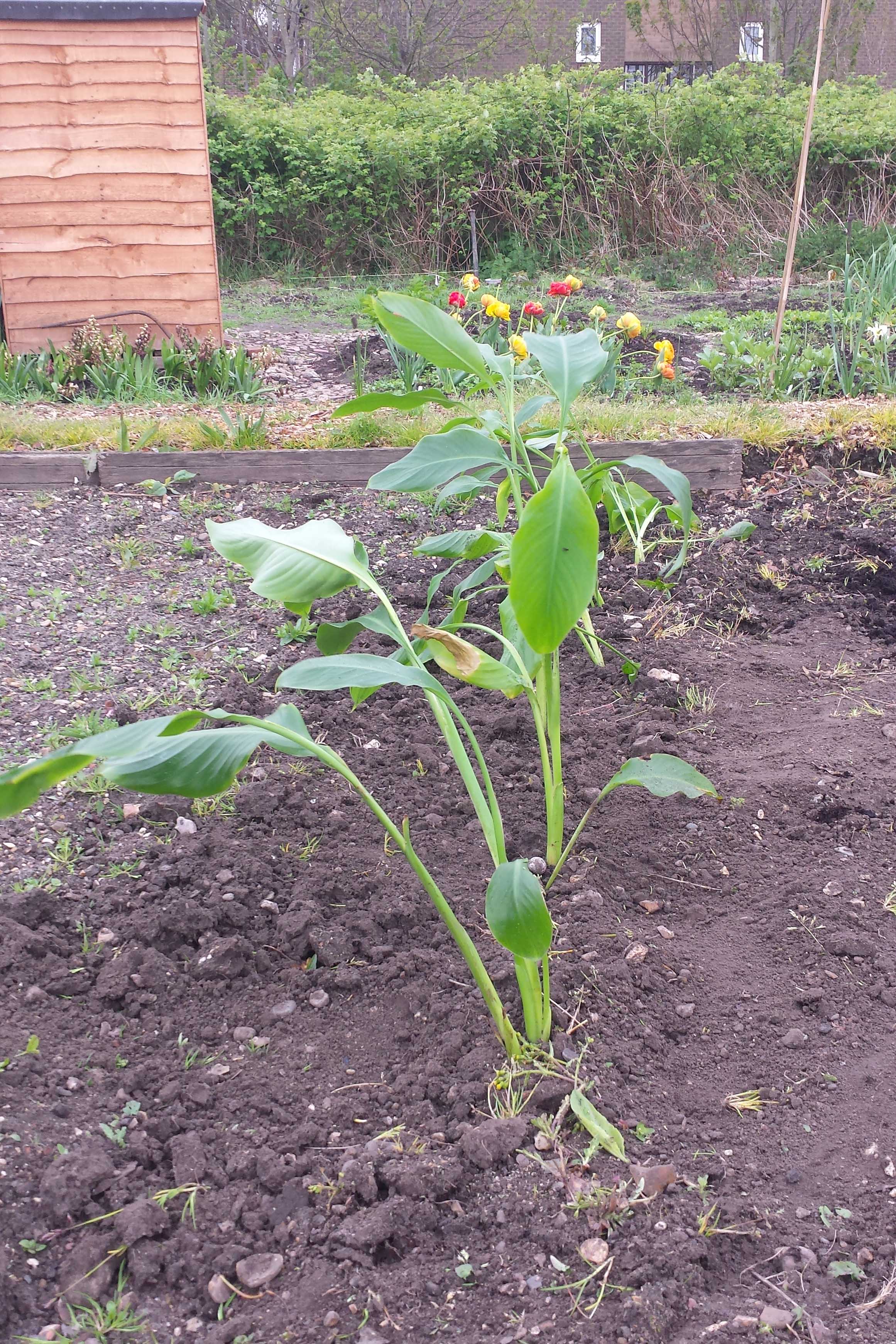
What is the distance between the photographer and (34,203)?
5.50 metres

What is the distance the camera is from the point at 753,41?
59.6ft

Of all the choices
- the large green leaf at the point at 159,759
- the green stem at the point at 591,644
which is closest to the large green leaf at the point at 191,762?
the large green leaf at the point at 159,759

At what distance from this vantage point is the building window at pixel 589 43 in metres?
21.7

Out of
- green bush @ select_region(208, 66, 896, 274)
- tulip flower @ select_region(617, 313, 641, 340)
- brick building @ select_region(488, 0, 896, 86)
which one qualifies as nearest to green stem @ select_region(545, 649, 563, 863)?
tulip flower @ select_region(617, 313, 641, 340)

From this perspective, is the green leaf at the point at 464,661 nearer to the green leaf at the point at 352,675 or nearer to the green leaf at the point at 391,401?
the green leaf at the point at 352,675

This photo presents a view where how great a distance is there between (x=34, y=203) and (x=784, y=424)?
4.31 meters

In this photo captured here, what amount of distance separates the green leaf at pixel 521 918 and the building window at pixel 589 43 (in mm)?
24070

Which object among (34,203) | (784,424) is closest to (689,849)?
(784,424)

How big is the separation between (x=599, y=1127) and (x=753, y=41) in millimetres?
21567

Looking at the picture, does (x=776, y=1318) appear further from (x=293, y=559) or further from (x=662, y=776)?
(x=293, y=559)

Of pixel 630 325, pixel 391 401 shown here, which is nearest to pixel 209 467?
pixel 630 325

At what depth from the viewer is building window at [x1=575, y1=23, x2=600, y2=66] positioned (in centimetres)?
2167

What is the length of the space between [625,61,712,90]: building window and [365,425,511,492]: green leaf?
11694 millimetres

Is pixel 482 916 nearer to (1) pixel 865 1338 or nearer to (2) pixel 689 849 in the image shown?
(2) pixel 689 849
